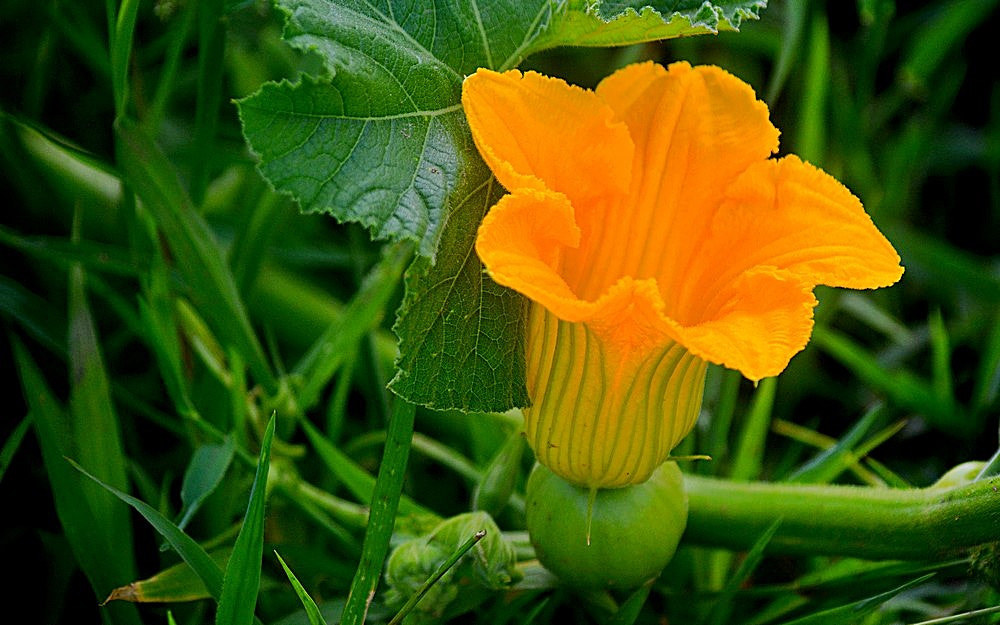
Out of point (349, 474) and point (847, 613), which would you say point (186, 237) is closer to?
point (349, 474)

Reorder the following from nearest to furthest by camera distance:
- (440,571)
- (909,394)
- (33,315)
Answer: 1. (440,571)
2. (33,315)
3. (909,394)

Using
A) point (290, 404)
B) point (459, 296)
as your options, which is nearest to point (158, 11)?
point (290, 404)

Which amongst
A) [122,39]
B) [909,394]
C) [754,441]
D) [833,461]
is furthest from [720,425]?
[122,39]

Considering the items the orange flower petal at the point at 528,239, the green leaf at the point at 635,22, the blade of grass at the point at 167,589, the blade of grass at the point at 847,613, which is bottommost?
the blade of grass at the point at 167,589

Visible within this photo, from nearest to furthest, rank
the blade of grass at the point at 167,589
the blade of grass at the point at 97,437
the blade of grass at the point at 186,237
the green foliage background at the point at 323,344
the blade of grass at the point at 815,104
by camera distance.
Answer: the green foliage background at the point at 323,344, the blade of grass at the point at 167,589, the blade of grass at the point at 97,437, the blade of grass at the point at 186,237, the blade of grass at the point at 815,104

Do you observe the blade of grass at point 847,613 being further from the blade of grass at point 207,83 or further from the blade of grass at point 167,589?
the blade of grass at point 207,83

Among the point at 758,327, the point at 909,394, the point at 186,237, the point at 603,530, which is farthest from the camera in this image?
the point at 909,394

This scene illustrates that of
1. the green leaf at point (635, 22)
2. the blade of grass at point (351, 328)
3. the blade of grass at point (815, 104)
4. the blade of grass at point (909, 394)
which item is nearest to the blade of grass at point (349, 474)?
the blade of grass at point (351, 328)
